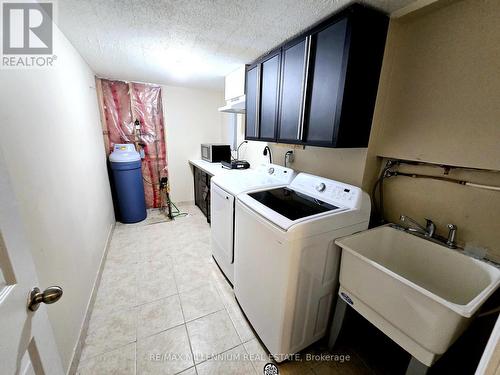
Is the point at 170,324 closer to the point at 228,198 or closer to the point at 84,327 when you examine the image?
the point at 84,327

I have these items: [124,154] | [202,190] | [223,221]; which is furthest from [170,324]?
[124,154]

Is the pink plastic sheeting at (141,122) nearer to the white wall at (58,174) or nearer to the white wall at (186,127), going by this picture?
the white wall at (186,127)

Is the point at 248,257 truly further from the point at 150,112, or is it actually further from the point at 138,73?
the point at 150,112

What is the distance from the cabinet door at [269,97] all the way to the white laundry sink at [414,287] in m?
1.12

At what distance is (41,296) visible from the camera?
1.94 ft

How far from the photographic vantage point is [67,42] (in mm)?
1712

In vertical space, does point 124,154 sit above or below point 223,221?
above

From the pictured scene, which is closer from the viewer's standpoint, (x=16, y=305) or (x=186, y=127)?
(x=16, y=305)

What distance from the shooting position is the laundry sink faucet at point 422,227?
Result: 4.10 ft

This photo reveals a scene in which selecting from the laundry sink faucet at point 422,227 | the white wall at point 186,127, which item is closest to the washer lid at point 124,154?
the white wall at point 186,127

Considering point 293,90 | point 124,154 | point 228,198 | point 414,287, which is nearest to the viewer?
point 414,287

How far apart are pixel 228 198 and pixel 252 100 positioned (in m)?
1.03

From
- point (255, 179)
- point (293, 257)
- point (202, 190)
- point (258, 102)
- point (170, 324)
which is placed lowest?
point (170, 324)

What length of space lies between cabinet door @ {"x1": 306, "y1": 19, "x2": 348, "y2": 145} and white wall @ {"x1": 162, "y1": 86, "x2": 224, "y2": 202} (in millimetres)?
2679
